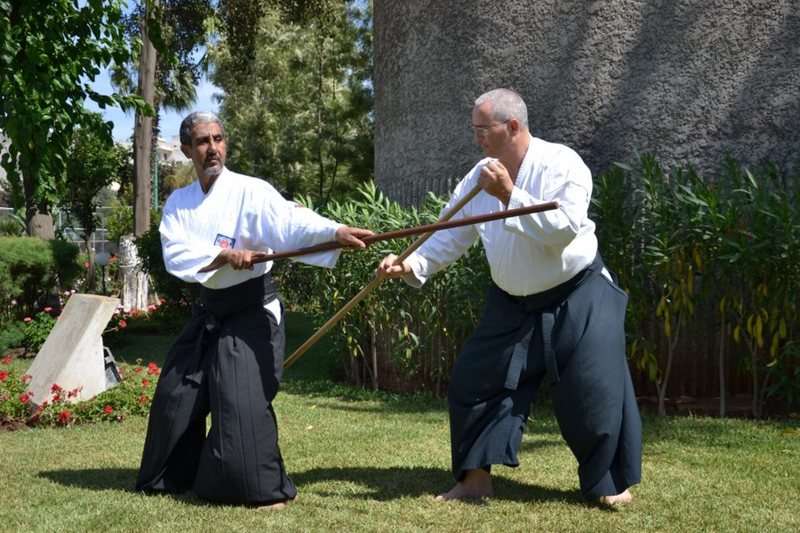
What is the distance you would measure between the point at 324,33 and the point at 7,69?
16.8m

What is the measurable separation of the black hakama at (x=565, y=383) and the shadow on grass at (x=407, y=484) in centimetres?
30

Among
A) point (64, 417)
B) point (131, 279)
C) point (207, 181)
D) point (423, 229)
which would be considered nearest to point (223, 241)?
point (207, 181)

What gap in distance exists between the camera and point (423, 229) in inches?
179

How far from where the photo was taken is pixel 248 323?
4.85 metres

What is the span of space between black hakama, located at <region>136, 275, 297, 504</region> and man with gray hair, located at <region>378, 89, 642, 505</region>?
3.08ft

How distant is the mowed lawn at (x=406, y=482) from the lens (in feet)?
14.4

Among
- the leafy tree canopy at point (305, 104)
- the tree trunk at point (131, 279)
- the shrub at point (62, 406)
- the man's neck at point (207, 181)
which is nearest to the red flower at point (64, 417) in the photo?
the shrub at point (62, 406)

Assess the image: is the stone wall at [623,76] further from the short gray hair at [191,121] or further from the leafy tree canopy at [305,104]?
the leafy tree canopy at [305,104]

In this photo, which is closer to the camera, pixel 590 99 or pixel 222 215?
pixel 222 215

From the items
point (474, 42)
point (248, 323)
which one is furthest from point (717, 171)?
point (248, 323)

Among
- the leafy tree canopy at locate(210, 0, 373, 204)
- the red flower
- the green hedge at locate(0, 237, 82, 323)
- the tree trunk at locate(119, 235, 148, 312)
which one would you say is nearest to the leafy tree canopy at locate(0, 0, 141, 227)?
the green hedge at locate(0, 237, 82, 323)

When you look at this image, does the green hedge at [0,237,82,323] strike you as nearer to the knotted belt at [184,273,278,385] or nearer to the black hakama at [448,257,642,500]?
the knotted belt at [184,273,278,385]

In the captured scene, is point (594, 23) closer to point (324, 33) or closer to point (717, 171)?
point (717, 171)

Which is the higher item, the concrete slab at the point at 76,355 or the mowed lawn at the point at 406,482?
the concrete slab at the point at 76,355
